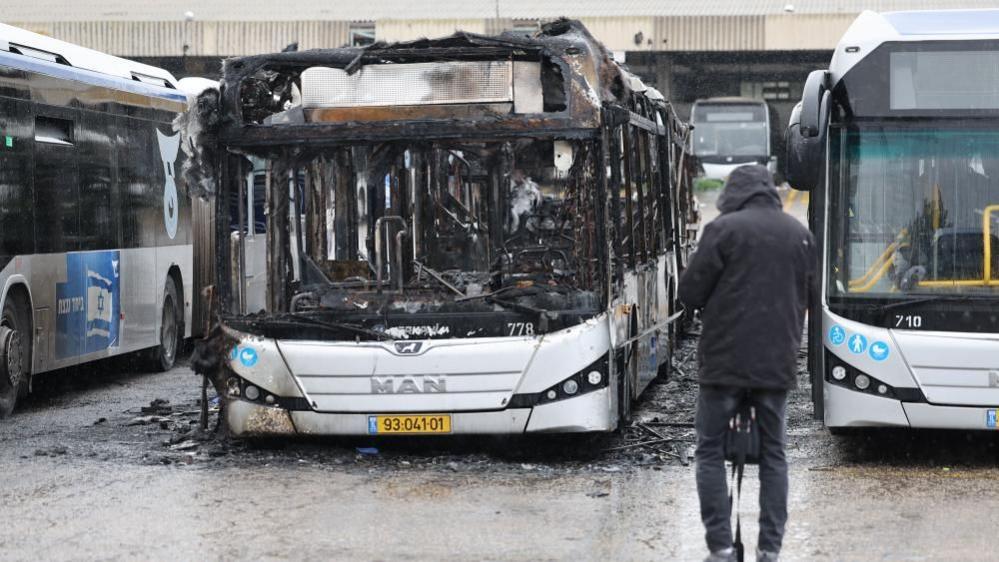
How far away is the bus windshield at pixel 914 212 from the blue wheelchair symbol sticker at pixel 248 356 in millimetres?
3733

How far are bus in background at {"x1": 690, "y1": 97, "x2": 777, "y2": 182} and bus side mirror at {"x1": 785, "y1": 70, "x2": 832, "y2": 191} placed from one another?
3838 cm

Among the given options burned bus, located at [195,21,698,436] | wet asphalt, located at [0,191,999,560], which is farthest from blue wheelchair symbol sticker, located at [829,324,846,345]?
burned bus, located at [195,21,698,436]

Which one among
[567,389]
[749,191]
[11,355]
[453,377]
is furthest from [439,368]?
[11,355]

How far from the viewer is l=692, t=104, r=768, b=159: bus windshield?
48.8 metres

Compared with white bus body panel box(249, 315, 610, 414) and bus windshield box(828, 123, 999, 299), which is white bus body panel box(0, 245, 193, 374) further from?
bus windshield box(828, 123, 999, 299)

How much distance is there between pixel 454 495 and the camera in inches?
382

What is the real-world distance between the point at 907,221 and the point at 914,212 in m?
0.07

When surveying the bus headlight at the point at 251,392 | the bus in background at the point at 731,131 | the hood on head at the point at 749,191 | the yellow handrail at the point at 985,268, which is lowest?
the bus headlight at the point at 251,392

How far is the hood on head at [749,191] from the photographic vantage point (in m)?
7.39

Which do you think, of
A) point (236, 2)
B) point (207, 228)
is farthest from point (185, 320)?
point (236, 2)

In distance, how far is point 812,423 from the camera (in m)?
13.1

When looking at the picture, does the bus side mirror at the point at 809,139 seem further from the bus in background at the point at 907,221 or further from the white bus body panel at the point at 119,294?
the white bus body panel at the point at 119,294

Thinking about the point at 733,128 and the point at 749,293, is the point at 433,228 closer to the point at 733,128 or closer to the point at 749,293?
the point at 749,293

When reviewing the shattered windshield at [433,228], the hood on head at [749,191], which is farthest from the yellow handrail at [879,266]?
the hood on head at [749,191]
